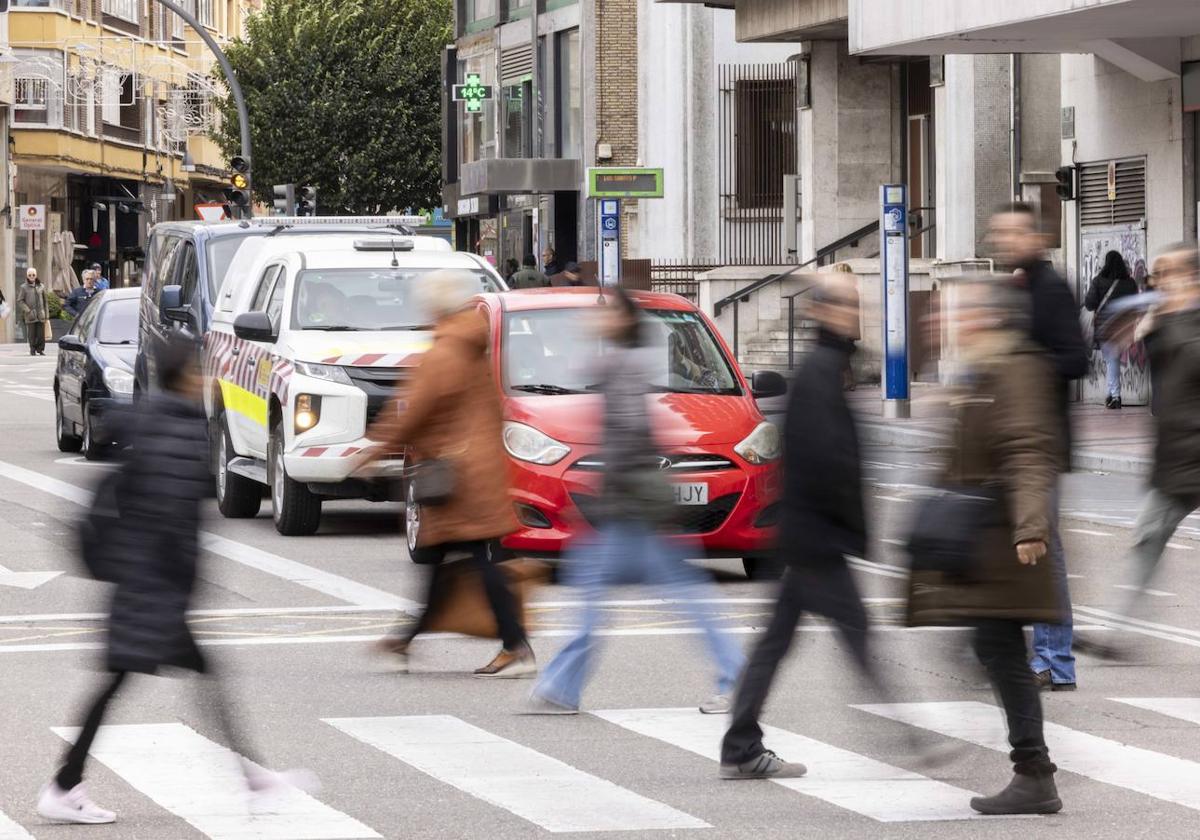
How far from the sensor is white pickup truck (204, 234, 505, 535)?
1592 centimetres

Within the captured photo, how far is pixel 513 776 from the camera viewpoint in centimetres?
805

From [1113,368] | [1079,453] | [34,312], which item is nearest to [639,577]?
[1079,453]

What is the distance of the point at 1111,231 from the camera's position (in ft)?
96.3

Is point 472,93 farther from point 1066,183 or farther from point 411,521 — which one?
point 411,521

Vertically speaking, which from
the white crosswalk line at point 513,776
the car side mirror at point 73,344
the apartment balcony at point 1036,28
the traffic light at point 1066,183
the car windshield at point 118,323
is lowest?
the white crosswalk line at point 513,776

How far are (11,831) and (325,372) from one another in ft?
29.3

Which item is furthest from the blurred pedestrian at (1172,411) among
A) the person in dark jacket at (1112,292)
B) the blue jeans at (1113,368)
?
the blue jeans at (1113,368)

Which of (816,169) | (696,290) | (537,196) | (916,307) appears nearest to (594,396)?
(916,307)

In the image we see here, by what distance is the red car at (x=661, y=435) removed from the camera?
43.1 feet

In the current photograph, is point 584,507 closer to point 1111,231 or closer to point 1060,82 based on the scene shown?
point 1111,231

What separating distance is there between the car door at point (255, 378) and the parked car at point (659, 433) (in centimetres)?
271

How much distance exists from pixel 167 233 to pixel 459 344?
1290 cm

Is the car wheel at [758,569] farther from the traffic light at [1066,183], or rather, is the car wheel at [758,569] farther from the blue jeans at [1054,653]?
the traffic light at [1066,183]

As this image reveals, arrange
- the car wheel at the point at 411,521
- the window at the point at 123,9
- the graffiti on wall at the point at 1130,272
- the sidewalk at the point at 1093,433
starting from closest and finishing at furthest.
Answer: the car wheel at the point at 411,521 → the sidewalk at the point at 1093,433 → the graffiti on wall at the point at 1130,272 → the window at the point at 123,9
